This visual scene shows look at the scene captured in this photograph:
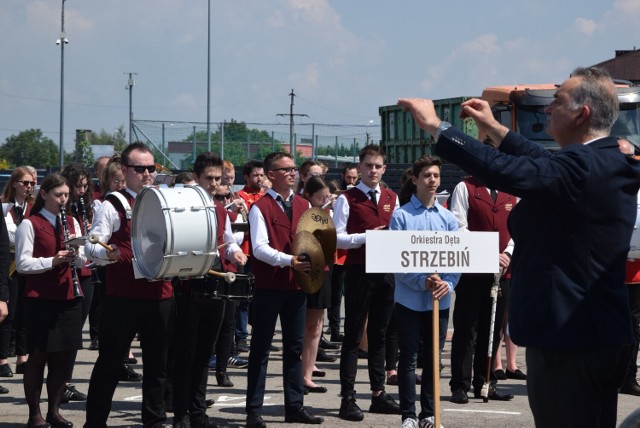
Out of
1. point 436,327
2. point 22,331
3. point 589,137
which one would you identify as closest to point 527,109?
point 22,331

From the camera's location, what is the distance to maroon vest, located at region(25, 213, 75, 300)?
810 cm

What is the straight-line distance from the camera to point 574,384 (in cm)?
397

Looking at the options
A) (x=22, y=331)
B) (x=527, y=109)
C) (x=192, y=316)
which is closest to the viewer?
(x=192, y=316)

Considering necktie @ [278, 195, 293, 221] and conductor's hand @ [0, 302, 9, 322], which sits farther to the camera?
necktie @ [278, 195, 293, 221]

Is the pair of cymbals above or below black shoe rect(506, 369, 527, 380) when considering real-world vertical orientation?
above

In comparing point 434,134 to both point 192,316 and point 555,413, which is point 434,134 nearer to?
point 555,413

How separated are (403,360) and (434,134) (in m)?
4.10

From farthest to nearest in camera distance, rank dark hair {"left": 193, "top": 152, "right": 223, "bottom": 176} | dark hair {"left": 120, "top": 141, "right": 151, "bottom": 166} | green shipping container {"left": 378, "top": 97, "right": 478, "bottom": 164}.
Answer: green shipping container {"left": 378, "top": 97, "right": 478, "bottom": 164}
dark hair {"left": 193, "top": 152, "right": 223, "bottom": 176}
dark hair {"left": 120, "top": 141, "right": 151, "bottom": 166}

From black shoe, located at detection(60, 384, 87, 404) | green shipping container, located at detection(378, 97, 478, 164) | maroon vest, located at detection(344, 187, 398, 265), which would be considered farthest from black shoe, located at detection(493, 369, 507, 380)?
green shipping container, located at detection(378, 97, 478, 164)

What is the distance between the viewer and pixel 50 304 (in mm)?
8117

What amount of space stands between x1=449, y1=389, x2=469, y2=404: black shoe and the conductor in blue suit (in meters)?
5.12

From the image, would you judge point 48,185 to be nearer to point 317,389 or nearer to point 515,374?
point 317,389

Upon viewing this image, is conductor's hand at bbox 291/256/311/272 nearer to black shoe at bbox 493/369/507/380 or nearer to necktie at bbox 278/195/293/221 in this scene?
Answer: necktie at bbox 278/195/293/221

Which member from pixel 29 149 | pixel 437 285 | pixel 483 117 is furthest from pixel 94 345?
pixel 29 149
